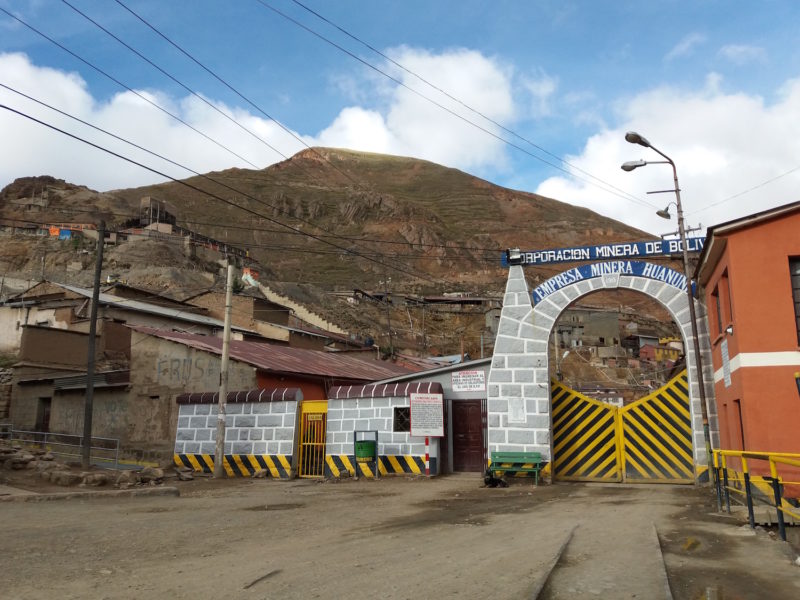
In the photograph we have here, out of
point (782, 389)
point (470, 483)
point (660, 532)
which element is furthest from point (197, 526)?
point (782, 389)

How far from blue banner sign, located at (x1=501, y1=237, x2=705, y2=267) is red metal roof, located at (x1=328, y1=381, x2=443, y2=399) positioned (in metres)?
3.91

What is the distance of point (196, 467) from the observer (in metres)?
19.3

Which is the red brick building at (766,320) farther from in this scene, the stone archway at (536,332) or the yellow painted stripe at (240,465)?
the yellow painted stripe at (240,465)

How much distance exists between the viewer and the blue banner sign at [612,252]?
1570 centimetres

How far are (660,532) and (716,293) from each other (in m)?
7.47

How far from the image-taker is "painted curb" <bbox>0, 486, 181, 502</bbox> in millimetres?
12148

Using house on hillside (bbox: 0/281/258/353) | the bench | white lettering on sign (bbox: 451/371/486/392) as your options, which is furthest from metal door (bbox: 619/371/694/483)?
house on hillside (bbox: 0/281/258/353)

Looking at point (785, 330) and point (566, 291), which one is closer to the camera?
point (785, 330)

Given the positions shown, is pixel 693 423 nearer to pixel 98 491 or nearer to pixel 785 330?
pixel 785 330

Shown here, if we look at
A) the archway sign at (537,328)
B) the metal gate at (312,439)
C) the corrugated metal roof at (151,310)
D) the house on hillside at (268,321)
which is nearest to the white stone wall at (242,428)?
the metal gate at (312,439)

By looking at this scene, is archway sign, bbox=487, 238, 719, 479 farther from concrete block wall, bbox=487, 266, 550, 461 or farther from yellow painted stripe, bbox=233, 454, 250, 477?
yellow painted stripe, bbox=233, 454, 250, 477

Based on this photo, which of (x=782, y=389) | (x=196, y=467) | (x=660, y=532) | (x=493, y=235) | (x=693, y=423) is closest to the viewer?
(x=660, y=532)

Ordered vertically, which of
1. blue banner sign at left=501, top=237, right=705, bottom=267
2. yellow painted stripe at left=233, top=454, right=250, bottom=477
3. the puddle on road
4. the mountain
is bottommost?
the puddle on road

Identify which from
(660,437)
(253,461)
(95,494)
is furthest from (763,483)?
(253,461)
